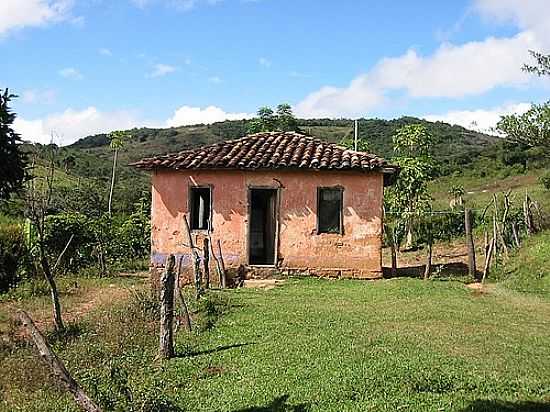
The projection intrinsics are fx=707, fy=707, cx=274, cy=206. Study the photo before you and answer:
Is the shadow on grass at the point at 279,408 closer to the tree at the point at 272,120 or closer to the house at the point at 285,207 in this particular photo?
the house at the point at 285,207

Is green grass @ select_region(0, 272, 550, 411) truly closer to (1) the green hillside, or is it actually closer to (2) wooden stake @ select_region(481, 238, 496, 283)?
(2) wooden stake @ select_region(481, 238, 496, 283)

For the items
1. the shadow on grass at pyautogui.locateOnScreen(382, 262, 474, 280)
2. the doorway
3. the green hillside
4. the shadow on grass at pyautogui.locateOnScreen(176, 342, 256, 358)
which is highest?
the green hillside

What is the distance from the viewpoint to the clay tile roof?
1831 cm

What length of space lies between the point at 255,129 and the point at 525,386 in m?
25.1

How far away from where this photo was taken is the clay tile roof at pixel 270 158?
1831cm

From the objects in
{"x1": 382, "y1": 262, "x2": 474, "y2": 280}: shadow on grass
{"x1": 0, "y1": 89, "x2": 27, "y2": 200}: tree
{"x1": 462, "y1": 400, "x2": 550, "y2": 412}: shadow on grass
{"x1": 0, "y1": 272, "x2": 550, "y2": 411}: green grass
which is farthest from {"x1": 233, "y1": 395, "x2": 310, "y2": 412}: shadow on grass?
{"x1": 382, "y1": 262, "x2": 474, "y2": 280}: shadow on grass

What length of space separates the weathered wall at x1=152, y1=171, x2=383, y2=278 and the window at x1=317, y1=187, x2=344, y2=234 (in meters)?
0.18

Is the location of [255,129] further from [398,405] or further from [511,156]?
[398,405]

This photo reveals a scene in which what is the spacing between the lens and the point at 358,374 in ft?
26.9

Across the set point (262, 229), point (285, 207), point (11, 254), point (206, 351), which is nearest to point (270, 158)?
point (285, 207)

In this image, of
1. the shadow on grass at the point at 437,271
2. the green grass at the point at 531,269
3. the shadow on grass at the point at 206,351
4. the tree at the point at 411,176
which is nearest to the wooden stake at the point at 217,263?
the shadow on grass at the point at 437,271

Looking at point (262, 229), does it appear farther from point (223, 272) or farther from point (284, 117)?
point (284, 117)

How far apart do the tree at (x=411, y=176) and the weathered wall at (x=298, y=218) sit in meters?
6.17

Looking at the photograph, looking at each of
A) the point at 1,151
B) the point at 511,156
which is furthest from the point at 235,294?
the point at 511,156
